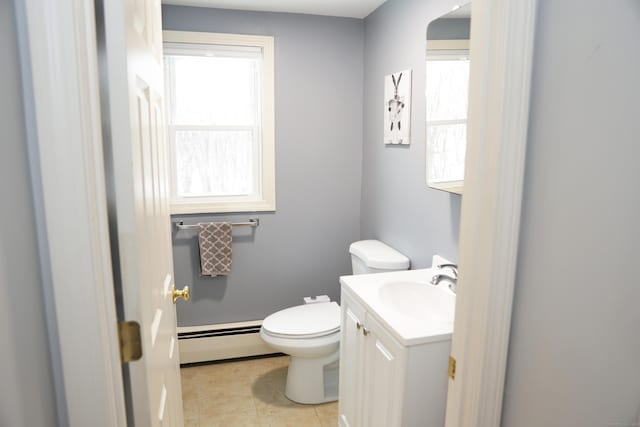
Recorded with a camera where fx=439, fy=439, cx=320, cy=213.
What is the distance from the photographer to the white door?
74 centimetres

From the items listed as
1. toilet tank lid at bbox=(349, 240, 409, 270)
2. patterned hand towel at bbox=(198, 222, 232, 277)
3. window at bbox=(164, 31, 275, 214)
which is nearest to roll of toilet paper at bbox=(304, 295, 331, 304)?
toilet tank lid at bbox=(349, 240, 409, 270)

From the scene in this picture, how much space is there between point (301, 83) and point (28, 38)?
2.30 meters

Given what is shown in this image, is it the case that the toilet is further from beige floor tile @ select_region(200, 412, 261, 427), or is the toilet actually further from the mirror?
the mirror

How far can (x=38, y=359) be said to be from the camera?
0.73 meters

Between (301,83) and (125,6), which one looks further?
(301,83)

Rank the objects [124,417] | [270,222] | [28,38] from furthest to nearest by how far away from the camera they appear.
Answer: [270,222]
[124,417]
[28,38]

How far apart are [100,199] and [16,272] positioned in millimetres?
162

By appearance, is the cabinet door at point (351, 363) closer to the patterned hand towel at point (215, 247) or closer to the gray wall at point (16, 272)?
the patterned hand towel at point (215, 247)

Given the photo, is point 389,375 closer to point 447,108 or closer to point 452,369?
point 452,369

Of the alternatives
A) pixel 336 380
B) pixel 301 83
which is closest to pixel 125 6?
pixel 301 83

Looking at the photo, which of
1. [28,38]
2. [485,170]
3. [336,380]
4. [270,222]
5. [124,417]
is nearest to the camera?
[28,38]

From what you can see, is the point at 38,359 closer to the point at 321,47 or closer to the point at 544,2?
the point at 544,2

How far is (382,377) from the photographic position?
1.61m

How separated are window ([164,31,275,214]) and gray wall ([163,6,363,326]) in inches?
3.2
